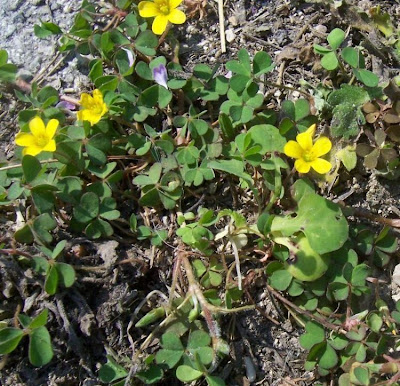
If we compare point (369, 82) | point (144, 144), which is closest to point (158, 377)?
point (144, 144)

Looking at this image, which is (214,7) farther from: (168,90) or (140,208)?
(140,208)

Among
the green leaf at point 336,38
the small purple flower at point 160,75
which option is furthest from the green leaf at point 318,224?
the small purple flower at point 160,75

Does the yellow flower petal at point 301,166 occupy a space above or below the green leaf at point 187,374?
above

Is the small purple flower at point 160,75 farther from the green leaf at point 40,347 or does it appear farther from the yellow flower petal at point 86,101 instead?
the green leaf at point 40,347

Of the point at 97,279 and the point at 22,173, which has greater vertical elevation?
the point at 22,173

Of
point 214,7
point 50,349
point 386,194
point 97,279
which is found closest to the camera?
point 50,349

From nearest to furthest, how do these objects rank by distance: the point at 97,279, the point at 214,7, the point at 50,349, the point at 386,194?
the point at 50,349 → the point at 97,279 → the point at 386,194 → the point at 214,7
